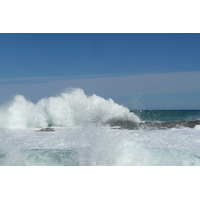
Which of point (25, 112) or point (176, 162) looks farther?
point (25, 112)

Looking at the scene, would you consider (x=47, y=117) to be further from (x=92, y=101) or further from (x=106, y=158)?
(x=106, y=158)

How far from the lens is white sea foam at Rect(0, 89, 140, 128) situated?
17609 millimetres

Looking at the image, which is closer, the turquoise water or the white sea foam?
the white sea foam

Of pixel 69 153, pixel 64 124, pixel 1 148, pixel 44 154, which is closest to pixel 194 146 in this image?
pixel 69 153

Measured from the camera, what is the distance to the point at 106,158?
6.27 metres

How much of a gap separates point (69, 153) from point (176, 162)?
2.78 metres

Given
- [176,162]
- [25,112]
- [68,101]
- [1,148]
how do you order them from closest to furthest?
[176,162] → [1,148] → [25,112] → [68,101]

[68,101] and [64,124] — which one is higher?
[68,101]

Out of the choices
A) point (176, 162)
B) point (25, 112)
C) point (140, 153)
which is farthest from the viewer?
point (25, 112)

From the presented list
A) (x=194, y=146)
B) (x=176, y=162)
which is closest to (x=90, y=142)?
(x=176, y=162)

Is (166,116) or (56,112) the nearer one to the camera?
(56,112)

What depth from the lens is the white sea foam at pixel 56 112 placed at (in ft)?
57.8

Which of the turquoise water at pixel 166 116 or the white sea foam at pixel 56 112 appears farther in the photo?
the turquoise water at pixel 166 116

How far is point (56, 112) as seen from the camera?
1900 cm
